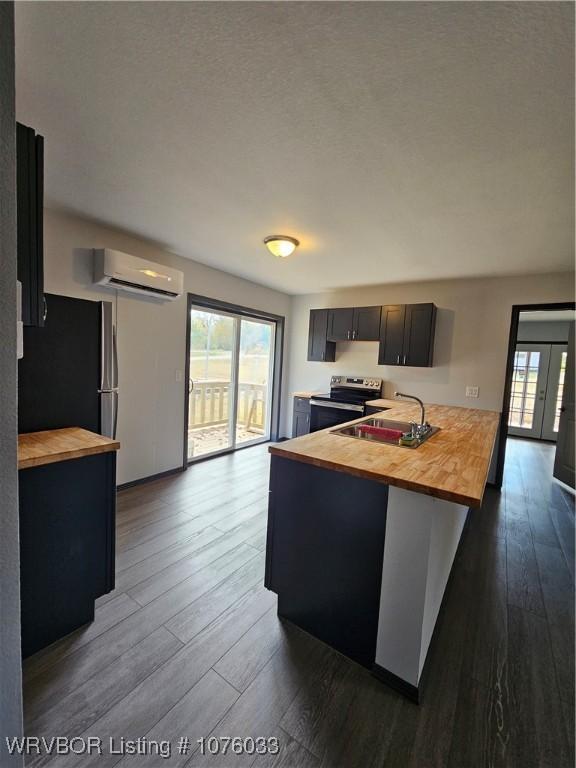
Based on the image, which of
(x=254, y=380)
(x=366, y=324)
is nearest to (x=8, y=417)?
(x=366, y=324)

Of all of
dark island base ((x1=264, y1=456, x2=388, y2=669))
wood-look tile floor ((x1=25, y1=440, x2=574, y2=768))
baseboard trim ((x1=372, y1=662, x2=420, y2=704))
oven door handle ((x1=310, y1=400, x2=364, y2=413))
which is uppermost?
oven door handle ((x1=310, y1=400, x2=364, y2=413))

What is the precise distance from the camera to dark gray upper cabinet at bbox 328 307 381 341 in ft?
14.6

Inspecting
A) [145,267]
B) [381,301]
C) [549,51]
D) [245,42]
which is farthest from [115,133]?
[381,301]

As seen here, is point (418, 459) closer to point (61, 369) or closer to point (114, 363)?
point (61, 369)

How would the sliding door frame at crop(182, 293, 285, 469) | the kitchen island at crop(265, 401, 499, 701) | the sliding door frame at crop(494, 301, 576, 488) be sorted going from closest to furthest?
the kitchen island at crop(265, 401, 499, 701) < the sliding door frame at crop(494, 301, 576, 488) < the sliding door frame at crop(182, 293, 285, 469)

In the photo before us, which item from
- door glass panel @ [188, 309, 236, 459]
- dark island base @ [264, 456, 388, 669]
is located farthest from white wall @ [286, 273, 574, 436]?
dark island base @ [264, 456, 388, 669]

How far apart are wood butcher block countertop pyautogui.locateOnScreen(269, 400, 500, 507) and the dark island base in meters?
0.08

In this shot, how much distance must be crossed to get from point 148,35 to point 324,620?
2.55 meters

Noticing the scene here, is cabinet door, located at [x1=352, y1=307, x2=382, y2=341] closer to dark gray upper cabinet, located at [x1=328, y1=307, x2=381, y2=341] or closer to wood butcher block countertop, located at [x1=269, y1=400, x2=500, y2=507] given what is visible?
dark gray upper cabinet, located at [x1=328, y1=307, x2=381, y2=341]

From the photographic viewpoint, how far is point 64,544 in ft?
5.18

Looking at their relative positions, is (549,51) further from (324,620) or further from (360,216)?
(324,620)

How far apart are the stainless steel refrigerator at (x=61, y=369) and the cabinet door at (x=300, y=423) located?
10.0 ft

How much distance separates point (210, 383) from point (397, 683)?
12.0 ft

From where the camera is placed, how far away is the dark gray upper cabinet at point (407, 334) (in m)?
4.04
